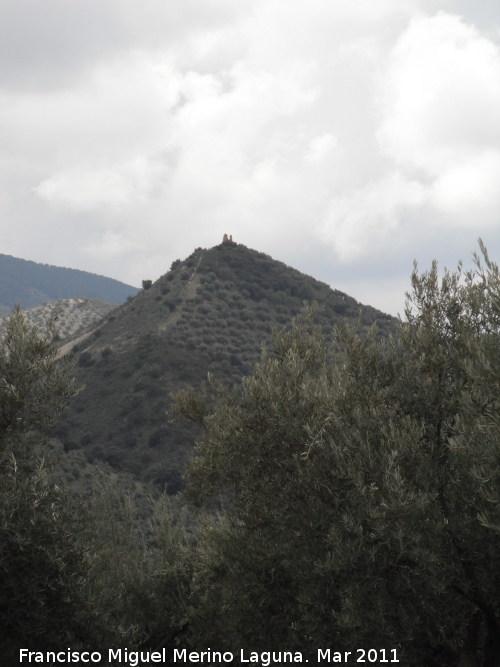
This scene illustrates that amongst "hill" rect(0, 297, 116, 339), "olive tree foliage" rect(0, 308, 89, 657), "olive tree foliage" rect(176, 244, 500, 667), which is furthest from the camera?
"hill" rect(0, 297, 116, 339)

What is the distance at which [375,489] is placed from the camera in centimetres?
826

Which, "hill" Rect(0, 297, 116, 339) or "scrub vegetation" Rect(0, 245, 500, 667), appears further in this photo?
"hill" Rect(0, 297, 116, 339)

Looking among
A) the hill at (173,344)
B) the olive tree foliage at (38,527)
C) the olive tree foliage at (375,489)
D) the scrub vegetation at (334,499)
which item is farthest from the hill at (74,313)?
the olive tree foliage at (375,489)

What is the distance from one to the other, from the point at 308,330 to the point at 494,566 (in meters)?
6.51

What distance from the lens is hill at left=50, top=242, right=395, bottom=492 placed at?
182ft

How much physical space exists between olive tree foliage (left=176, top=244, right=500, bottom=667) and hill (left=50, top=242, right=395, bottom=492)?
32353 millimetres

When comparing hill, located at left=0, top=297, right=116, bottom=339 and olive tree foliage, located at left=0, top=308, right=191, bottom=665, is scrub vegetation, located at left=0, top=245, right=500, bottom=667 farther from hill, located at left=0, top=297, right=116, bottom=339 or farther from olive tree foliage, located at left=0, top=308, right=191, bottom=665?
hill, located at left=0, top=297, right=116, bottom=339

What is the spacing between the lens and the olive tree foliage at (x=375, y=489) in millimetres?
8188

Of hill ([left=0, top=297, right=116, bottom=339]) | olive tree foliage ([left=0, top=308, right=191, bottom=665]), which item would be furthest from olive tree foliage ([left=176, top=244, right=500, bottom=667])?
hill ([left=0, top=297, right=116, bottom=339])

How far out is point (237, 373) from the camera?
6412 centimetres

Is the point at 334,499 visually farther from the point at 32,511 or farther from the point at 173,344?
the point at 173,344

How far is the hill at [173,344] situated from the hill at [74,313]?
44299 mm

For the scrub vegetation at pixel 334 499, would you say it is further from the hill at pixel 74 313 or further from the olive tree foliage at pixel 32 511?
the hill at pixel 74 313

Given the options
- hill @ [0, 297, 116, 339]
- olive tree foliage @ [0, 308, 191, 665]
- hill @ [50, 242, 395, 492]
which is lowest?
olive tree foliage @ [0, 308, 191, 665]
